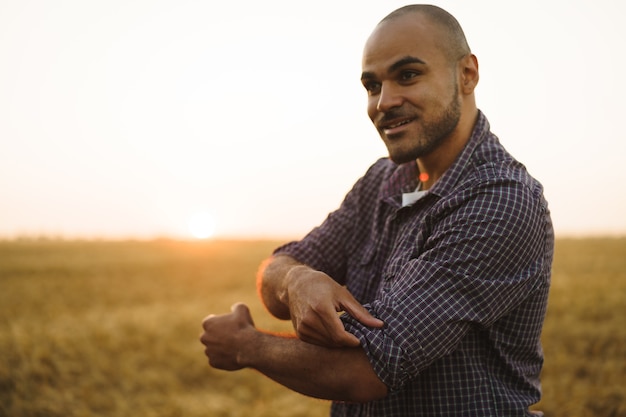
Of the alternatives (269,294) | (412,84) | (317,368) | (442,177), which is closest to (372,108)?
(412,84)

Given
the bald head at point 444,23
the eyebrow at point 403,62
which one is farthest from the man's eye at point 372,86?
the bald head at point 444,23

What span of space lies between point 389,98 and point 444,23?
391 mm

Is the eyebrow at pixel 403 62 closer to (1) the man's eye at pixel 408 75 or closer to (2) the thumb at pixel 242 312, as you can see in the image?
(1) the man's eye at pixel 408 75

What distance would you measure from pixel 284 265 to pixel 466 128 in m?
0.99

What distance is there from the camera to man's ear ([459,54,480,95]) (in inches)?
95.3

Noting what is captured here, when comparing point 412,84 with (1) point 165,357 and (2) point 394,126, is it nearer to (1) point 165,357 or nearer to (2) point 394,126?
(2) point 394,126

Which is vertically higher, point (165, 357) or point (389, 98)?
point (389, 98)

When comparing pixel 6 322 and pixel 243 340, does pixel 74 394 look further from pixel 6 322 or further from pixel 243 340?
pixel 243 340

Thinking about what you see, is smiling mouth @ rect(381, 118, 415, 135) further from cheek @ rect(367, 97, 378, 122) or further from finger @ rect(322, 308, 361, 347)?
finger @ rect(322, 308, 361, 347)

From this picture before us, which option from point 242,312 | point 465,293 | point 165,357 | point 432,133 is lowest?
point 165,357

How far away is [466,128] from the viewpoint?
2416 millimetres

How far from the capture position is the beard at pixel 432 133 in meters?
2.33

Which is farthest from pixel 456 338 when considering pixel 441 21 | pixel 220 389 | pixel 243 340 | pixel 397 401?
pixel 220 389

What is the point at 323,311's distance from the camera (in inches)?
79.5
